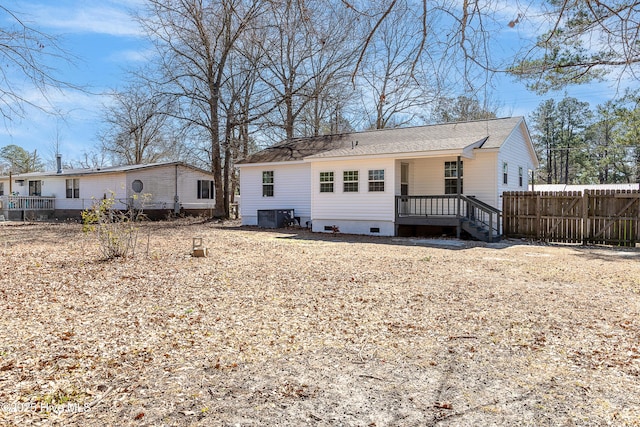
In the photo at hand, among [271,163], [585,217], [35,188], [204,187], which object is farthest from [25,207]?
[585,217]

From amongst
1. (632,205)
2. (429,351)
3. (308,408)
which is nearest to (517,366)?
(429,351)

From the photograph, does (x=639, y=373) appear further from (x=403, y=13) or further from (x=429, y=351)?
(x=403, y=13)

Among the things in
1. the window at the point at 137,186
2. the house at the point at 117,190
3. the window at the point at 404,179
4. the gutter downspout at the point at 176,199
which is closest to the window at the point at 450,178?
the window at the point at 404,179

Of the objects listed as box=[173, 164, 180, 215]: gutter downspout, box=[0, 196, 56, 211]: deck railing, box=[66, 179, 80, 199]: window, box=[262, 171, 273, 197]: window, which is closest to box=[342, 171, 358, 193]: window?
box=[262, 171, 273, 197]: window

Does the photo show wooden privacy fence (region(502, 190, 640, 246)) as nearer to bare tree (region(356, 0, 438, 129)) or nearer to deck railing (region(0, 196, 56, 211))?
bare tree (region(356, 0, 438, 129))

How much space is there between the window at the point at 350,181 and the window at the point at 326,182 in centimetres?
60

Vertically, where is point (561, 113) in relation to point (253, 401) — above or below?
above

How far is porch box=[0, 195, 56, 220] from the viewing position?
81.5 ft

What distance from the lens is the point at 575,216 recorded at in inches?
505

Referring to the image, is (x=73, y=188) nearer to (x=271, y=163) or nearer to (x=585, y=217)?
(x=271, y=163)

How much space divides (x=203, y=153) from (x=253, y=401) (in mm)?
26411

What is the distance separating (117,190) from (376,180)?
55.1ft

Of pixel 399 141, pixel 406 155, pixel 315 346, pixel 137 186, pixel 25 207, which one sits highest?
pixel 399 141

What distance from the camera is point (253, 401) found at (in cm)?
286
